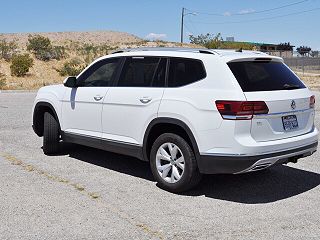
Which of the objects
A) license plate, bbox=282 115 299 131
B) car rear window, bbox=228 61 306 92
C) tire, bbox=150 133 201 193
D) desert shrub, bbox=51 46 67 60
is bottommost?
tire, bbox=150 133 201 193

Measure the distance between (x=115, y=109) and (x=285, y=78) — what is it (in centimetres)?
239

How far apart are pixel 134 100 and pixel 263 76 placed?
176 centimetres

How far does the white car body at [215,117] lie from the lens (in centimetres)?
515

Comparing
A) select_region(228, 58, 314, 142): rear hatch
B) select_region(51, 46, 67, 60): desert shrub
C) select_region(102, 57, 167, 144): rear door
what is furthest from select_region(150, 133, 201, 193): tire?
select_region(51, 46, 67, 60): desert shrub

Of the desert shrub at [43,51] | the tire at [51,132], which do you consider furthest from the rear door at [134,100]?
the desert shrub at [43,51]

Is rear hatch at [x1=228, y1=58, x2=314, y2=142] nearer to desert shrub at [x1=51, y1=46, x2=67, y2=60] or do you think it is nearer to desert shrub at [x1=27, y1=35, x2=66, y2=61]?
desert shrub at [x1=27, y1=35, x2=66, y2=61]

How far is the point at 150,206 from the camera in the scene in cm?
525

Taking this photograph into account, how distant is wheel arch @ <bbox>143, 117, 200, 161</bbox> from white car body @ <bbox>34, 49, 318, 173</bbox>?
3 centimetres

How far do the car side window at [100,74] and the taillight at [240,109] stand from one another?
2.18m

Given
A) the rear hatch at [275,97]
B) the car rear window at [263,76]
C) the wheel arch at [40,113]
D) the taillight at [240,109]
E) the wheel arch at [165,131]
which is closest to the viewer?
the taillight at [240,109]

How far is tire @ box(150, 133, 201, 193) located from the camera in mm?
5562

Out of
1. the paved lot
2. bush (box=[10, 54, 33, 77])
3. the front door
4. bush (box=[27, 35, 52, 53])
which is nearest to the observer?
the paved lot

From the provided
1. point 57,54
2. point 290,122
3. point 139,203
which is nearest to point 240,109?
point 290,122

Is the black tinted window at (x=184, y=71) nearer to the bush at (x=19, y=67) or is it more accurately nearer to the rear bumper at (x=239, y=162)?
the rear bumper at (x=239, y=162)
